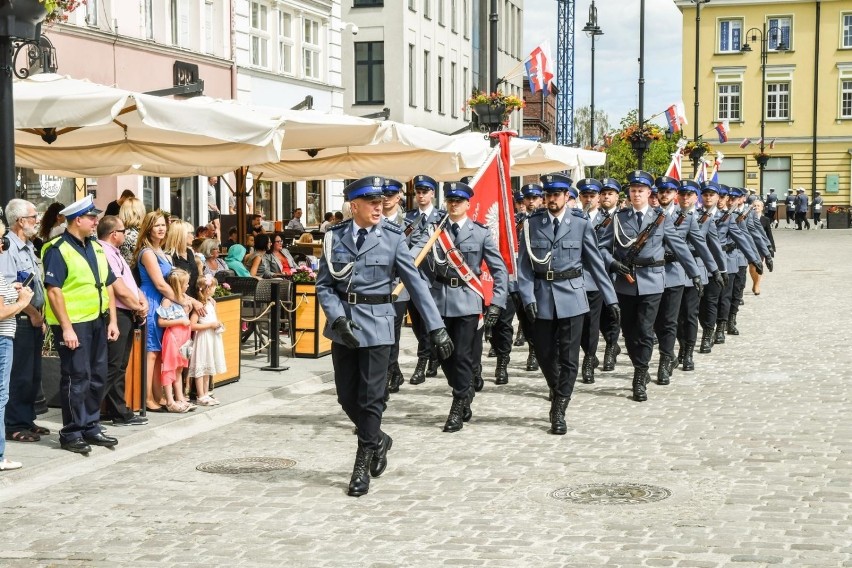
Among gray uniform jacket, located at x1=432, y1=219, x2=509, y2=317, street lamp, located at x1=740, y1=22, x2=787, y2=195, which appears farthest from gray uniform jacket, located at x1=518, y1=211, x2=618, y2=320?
street lamp, located at x1=740, y1=22, x2=787, y2=195

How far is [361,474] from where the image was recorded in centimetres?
823

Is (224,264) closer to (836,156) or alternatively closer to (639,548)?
(639,548)

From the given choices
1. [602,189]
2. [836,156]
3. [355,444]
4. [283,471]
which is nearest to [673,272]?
[602,189]

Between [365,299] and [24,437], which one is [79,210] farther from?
[365,299]

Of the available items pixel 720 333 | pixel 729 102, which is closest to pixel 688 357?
pixel 720 333

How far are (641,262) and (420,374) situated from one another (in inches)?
99.9

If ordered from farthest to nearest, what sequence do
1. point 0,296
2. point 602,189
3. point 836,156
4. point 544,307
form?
point 836,156, point 602,189, point 544,307, point 0,296

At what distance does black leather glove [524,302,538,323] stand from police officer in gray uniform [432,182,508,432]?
30 centimetres

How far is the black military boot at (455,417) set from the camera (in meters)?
10.6

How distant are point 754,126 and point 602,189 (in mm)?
68299

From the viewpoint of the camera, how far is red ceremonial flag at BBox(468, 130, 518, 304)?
11.6 m

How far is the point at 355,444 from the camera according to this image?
32.9 feet

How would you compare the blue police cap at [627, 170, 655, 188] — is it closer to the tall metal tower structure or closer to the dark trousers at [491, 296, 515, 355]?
the dark trousers at [491, 296, 515, 355]

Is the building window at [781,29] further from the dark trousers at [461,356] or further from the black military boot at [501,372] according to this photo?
the dark trousers at [461,356]
